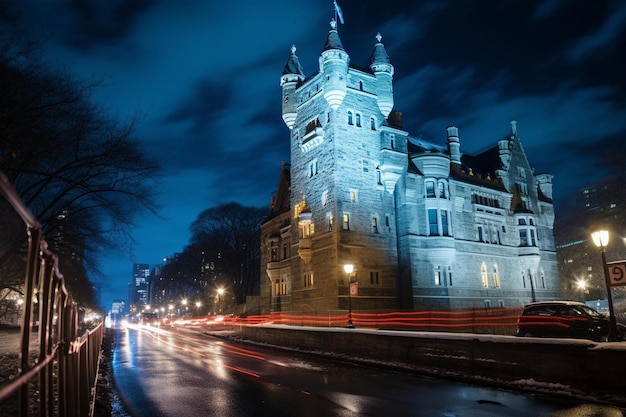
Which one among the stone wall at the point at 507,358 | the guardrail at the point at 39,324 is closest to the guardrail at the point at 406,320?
the stone wall at the point at 507,358

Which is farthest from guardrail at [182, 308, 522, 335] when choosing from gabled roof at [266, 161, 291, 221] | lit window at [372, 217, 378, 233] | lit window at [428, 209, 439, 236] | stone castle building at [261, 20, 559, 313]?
gabled roof at [266, 161, 291, 221]

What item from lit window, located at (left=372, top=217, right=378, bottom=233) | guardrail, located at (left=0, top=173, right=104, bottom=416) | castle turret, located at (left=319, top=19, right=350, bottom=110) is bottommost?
guardrail, located at (left=0, top=173, right=104, bottom=416)

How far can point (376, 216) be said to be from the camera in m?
40.6

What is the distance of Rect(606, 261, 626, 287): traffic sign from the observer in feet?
38.2

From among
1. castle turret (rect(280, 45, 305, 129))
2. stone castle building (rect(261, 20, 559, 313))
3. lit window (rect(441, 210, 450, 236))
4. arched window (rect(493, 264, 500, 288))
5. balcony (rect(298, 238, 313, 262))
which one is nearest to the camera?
stone castle building (rect(261, 20, 559, 313))

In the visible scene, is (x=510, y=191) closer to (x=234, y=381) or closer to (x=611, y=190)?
(x=611, y=190)

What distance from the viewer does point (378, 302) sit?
128 ft

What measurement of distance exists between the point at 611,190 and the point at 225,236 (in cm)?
4673

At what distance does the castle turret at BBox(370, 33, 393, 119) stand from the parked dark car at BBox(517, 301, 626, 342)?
27.1 m

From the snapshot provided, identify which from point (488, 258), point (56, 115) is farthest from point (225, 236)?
point (56, 115)

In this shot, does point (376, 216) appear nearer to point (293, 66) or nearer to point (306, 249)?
point (306, 249)

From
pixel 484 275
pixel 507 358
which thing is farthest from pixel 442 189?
pixel 507 358

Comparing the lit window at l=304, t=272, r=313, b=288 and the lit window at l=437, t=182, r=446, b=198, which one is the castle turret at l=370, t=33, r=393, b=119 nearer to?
the lit window at l=437, t=182, r=446, b=198

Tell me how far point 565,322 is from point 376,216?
22856 mm
